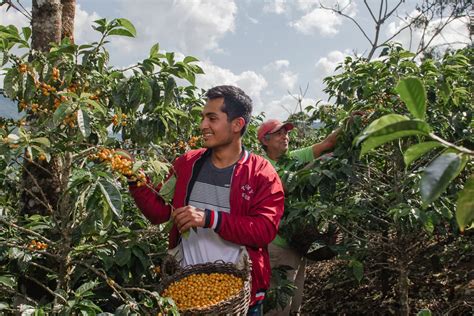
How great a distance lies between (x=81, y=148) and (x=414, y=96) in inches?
73.1

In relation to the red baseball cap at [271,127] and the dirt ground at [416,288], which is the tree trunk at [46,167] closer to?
the red baseball cap at [271,127]

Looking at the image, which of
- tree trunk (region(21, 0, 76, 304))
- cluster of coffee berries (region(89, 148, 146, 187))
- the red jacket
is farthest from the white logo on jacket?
tree trunk (region(21, 0, 76, 304))

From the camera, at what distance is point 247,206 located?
217 cm

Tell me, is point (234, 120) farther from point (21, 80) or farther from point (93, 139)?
point (21, 80)

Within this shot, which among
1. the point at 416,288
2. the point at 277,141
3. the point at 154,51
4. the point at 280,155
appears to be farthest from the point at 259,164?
the point at 416,288

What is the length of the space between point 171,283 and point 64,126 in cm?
79

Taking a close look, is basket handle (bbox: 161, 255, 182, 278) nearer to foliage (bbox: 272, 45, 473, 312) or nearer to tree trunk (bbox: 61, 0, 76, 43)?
foliage (bbox: 272, 45, 473, 312)

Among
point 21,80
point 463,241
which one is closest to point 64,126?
point 21,80

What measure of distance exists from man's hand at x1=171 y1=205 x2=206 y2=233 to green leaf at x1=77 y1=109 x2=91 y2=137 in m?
0.48

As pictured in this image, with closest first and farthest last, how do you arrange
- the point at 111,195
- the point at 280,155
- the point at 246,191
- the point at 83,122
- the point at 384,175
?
the point at 111,195, the point at 83,122, the point at 246,191, the point at 384,175, the point at 280,155

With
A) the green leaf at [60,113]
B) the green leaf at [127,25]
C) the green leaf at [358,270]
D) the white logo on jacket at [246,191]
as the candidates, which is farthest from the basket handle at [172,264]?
the green leaf at [358,270]

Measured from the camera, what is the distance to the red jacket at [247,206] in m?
2.05

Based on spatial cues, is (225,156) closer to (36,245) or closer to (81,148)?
(81,148)

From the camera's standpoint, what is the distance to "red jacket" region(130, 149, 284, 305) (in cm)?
205
